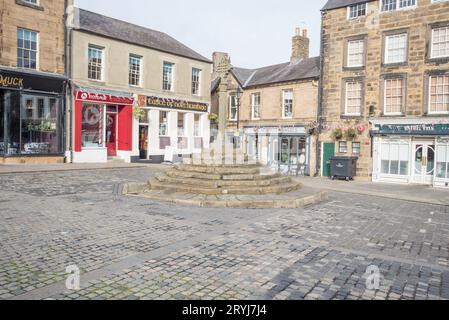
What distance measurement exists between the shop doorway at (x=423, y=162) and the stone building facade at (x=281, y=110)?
5656mm

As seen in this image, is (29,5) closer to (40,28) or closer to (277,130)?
(40,28)

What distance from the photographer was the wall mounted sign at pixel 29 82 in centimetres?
1792

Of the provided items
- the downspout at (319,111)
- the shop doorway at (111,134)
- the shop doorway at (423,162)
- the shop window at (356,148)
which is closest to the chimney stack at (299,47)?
the downspout at (319,111)

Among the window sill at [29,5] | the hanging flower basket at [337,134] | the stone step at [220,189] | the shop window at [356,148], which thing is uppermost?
the window sill at [29,5]

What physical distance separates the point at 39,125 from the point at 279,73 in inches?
623

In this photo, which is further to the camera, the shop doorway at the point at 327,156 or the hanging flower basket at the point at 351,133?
the shop doorway at the point at 327,156

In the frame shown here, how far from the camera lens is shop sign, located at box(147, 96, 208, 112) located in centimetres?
2503

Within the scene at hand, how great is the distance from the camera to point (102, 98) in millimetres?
22078

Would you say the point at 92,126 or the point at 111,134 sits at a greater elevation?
the point at 92,126

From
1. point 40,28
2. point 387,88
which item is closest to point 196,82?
point 40,28

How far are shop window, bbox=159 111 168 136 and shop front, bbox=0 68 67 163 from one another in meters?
6.96

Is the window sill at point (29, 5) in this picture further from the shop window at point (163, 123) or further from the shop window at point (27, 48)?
the shop window at point (163, 123)

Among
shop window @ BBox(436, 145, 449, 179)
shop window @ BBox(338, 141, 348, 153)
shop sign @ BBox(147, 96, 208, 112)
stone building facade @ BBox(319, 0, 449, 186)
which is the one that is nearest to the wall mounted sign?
shop sign @ BBox(147, 96, 208, 112)

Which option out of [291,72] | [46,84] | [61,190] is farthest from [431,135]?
[46,84]
